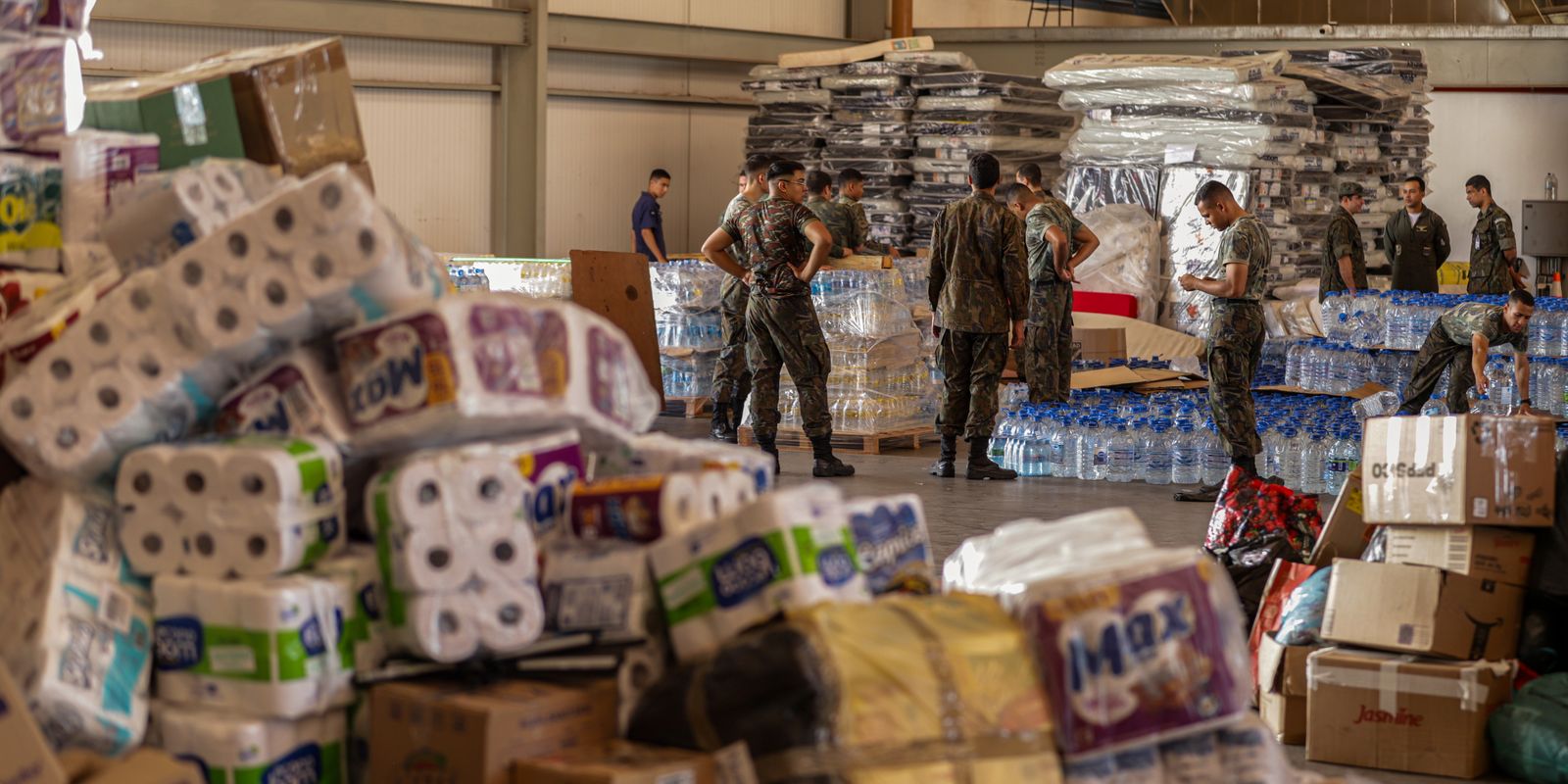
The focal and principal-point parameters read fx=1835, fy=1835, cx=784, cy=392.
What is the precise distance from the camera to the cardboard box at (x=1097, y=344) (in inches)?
512

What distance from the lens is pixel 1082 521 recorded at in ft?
13.4

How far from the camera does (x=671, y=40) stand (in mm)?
17594

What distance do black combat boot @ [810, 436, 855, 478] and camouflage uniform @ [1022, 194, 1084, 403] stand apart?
1891 mm

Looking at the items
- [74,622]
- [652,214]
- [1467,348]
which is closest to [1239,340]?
[1467,348]

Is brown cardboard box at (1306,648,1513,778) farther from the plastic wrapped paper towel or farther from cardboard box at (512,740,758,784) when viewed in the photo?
cardboard box at (512,740,758,784)

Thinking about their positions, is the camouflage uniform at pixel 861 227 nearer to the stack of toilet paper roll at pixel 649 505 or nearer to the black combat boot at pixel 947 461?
the black combat boot at pixel 947 461

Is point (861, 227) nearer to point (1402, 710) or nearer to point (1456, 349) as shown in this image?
point (1456, 349)

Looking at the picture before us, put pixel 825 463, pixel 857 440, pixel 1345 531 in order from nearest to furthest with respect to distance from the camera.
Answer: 1. pixel 1345 531
2. pixel 825 463
3. pixel 857 440

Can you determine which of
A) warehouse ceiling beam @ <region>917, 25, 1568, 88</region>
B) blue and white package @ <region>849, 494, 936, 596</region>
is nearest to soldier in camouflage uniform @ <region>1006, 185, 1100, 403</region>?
warehouse ceiling beam @ <region>917, 25, 1568, 88</region>

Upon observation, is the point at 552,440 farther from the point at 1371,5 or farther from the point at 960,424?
the point at 1371,5

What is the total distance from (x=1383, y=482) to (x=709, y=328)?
25.0ft

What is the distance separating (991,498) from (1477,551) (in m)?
Answer: 4.20

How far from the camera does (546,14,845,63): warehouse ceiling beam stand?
55.2 feet

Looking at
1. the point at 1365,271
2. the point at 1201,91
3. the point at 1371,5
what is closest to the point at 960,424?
the point at 1201,91
